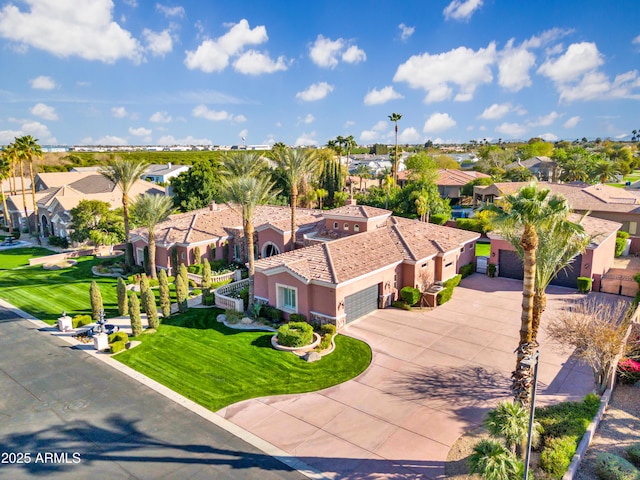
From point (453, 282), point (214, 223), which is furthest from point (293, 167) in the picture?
→ point (453, 282)

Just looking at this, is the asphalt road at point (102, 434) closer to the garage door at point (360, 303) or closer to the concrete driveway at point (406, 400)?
the concrete driveway at point (406, 400)

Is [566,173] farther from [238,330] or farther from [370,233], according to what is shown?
[238,330]

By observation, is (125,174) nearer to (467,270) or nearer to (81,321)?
(81,321)

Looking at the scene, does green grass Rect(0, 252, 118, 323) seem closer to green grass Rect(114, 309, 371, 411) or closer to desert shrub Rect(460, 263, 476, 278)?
green grass Rect(114, 309, 371, 411)

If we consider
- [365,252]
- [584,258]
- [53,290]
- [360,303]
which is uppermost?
[365,252]

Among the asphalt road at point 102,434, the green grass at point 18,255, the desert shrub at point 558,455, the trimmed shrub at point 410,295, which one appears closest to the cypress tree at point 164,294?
the asphalt road at point 102,434

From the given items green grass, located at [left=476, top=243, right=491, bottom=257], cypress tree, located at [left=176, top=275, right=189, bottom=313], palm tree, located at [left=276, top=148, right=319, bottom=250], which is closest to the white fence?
cypress tree, located at [left=176, top=275, right=189, bottom=313]

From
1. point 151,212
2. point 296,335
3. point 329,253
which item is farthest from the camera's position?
point 151,212
